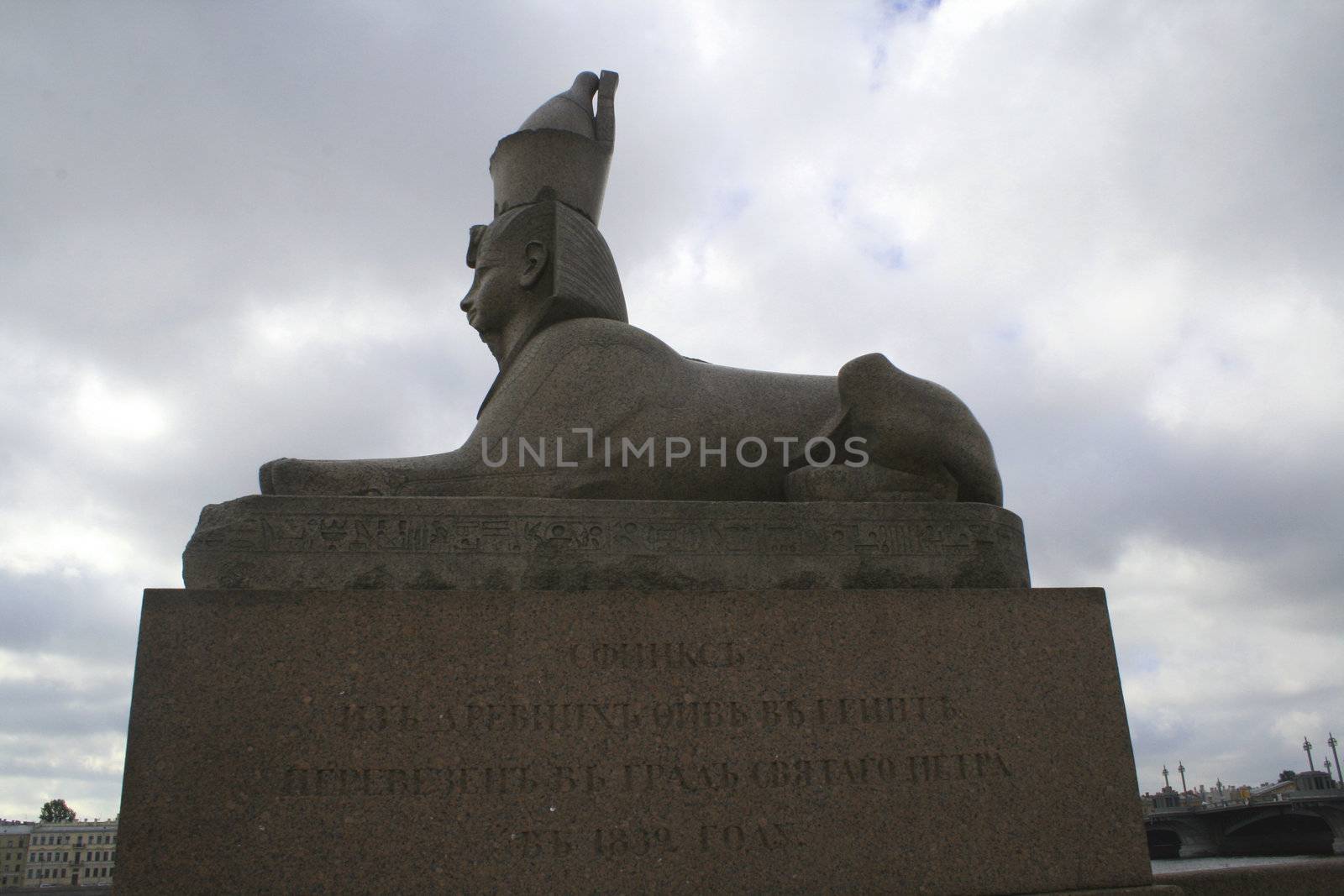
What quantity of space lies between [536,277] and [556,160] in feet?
2.60

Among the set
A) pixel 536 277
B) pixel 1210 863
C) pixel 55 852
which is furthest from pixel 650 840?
pixel 55 852

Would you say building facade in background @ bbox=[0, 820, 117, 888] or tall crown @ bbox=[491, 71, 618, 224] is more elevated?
tall crown @ bbox=[491, 71, 618, 224]

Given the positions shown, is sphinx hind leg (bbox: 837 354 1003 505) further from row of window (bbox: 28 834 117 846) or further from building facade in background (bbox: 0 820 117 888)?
row of window (bbox: 28 834 117 846)

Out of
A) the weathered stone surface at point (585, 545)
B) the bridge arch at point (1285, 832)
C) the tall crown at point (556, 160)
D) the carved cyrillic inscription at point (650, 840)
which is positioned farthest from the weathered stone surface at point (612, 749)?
the bridge arch at point (1285, 832)

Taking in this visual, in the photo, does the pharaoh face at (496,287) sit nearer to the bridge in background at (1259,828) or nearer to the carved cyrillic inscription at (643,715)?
the carved cyrillic inscription at (643,715)

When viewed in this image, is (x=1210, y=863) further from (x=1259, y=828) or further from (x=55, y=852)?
(x=55, y=852)

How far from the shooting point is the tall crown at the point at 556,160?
17.0 feet

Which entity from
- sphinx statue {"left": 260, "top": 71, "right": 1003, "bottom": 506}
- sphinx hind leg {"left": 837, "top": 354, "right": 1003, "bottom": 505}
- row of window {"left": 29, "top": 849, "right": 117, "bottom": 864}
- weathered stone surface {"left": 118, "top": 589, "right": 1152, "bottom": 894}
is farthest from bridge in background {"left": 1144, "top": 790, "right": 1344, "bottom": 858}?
row of window {"left": 29, "top": 849, "right": 117, "bottom": 864}

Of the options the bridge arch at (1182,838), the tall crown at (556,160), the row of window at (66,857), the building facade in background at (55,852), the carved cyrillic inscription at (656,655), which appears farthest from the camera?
the row of window at (66,857)

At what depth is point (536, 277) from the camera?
4848mm

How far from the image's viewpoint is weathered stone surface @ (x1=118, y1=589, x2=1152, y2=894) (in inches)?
121

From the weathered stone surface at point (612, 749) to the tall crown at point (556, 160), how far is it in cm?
260

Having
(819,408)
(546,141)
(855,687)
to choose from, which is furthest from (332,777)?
(546,141)

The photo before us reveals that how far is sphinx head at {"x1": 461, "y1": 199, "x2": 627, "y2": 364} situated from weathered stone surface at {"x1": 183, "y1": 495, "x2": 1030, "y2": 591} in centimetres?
→ 138
